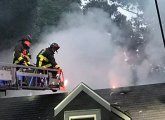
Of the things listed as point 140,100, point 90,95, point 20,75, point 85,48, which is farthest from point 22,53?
point 85,48

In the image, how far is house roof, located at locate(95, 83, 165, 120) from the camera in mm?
11680

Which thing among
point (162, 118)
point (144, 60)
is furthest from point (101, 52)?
point (162, 118)

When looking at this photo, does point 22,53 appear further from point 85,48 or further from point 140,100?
point 85,48

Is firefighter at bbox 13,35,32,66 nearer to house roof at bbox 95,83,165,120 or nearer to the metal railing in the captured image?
the metal railing

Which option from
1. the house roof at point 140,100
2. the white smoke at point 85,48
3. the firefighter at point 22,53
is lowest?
the house roof at point 140,100

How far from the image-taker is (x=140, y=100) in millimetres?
12586

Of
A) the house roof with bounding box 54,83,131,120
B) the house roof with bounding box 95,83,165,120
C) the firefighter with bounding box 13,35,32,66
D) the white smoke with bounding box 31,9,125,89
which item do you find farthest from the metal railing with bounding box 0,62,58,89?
the white smoke with bounding box 31,9,125,89

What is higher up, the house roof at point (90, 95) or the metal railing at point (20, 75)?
the metal railing at point (20, 75)

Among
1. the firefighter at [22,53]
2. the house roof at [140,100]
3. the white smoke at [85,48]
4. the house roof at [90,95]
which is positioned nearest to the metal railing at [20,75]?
the firefighter at [22,53]

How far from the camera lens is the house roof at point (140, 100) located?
11.7 metres

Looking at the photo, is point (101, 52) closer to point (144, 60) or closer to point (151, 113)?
point (144, 60)

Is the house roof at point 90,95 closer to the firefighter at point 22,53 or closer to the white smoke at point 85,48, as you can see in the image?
the firefighter at point 22,53

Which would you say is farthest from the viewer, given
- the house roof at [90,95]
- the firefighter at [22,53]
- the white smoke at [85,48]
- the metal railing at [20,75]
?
the white smoke at [85,48]

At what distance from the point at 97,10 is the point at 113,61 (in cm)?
726
